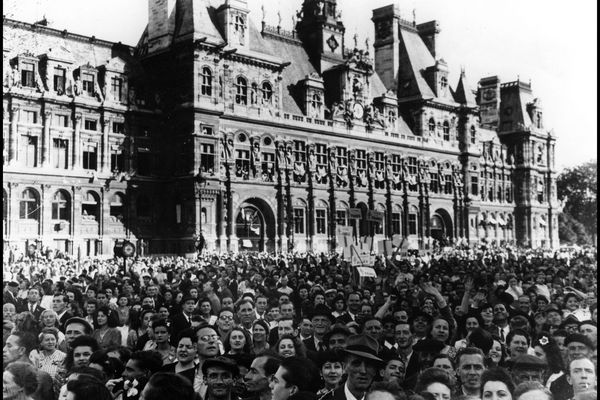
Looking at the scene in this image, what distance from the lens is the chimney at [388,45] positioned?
183 feet

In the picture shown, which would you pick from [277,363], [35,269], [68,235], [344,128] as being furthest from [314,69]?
[277,363]

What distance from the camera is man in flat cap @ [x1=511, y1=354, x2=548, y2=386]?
7.14 meters

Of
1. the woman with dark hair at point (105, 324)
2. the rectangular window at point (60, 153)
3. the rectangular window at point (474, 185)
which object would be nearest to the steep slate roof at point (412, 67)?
the rectangular window at point (474, 185)

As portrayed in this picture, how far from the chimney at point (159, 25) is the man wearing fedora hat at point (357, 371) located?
3473cm

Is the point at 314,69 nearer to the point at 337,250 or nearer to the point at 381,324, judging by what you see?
the point at 337,250

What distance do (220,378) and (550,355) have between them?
187 inches

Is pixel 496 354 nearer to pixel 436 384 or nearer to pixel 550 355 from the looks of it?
pixel 550 355

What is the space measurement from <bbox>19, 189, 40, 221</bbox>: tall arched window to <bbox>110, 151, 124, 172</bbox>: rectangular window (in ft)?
15.3

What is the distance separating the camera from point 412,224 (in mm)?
50969

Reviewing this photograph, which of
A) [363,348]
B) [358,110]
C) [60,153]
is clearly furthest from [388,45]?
[363,348]

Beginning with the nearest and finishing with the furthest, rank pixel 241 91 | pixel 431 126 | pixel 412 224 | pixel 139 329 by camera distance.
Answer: pixel 139 329, pixel 241 91, pixel 412 224, pixel 431 126

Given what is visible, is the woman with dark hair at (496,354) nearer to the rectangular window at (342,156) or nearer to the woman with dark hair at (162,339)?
the woman with dark hair at (162,339)

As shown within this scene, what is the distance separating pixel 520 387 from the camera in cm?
616

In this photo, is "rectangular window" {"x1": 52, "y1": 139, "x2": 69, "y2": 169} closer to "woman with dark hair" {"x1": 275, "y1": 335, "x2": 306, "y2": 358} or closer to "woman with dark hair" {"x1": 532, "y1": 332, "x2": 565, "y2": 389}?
"woman with dark hair" {"x1": 275, "y1": 335, "x2": 306, "y2": 358}
